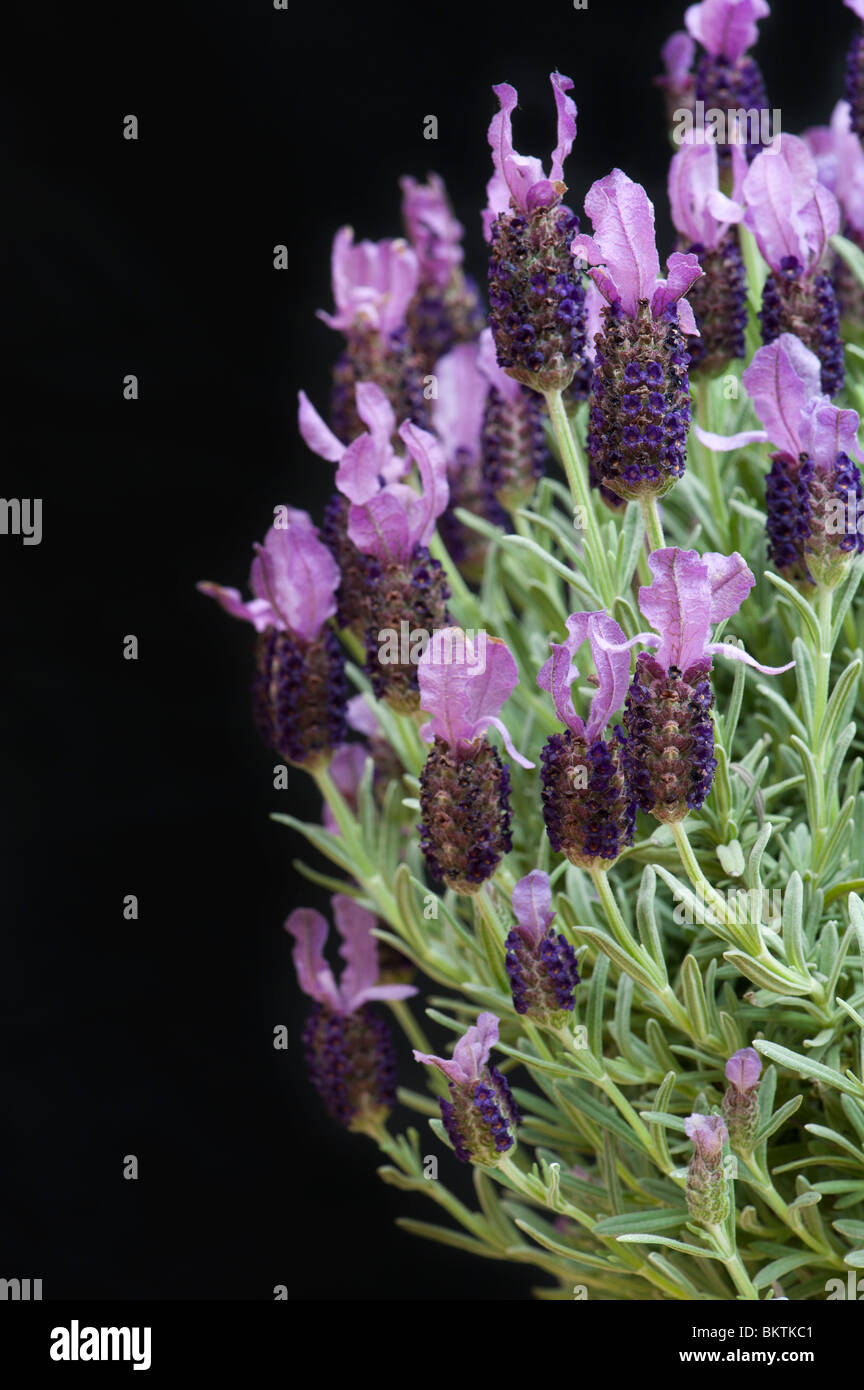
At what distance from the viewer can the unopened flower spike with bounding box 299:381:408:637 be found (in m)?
1.11

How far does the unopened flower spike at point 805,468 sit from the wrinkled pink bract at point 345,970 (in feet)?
1.49

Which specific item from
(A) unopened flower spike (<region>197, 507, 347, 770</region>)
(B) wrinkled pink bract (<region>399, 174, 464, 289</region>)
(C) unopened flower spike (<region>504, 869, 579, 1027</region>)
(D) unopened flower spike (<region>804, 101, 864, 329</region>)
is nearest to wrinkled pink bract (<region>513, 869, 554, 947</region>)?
(C) unopened flower spike (<region>504, 869, 579, 1027</region>)

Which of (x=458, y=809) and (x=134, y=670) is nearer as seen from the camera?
(x=458, y=809)

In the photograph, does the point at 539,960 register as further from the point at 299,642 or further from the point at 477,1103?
the point at 299,642

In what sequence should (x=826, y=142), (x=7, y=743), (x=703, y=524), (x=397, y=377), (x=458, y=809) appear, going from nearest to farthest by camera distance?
(x=458, y=809), (x=703, y=524), (x=397, y=377), (x=826, y=142), (x=7, y=743)

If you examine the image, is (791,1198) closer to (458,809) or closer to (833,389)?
(458,809)

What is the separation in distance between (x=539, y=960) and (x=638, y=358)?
13.7 inches

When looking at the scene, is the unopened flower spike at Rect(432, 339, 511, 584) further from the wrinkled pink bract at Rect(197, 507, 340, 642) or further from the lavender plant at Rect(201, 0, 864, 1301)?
the wrinkled pink bract at Rect(197, 507, 340, 642)

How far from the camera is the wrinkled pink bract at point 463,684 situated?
3.07 feet

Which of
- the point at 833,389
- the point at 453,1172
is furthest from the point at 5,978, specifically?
the point at 833,389

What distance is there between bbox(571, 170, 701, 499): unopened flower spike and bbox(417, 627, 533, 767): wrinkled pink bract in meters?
0.12

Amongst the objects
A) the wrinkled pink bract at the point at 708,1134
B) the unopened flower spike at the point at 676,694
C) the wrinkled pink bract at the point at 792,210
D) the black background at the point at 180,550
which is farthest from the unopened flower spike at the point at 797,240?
the black background at the point at 180,550
